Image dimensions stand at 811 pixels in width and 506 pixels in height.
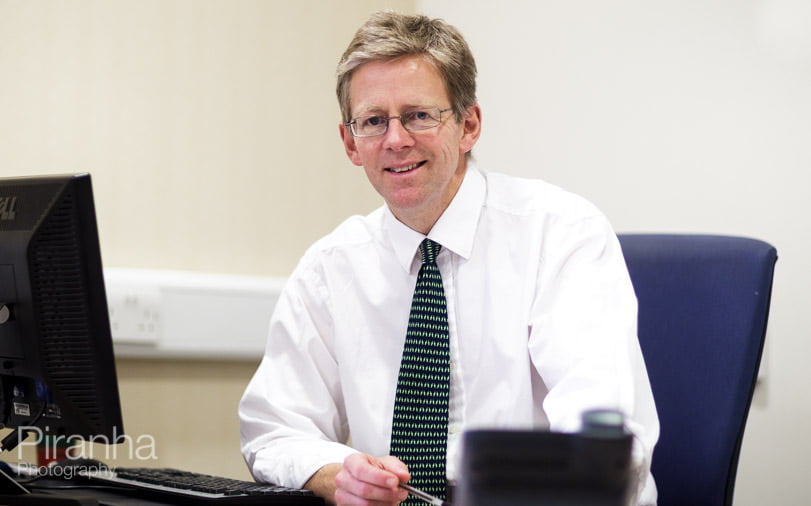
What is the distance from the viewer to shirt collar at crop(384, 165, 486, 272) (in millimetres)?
1512

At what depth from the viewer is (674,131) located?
2.00m

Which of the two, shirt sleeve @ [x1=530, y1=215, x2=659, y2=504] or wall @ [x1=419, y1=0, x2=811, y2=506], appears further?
wall @ [x1=419, y1=0, x2=811, y2=506]

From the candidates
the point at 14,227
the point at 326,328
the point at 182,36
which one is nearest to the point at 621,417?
the point at 14,227

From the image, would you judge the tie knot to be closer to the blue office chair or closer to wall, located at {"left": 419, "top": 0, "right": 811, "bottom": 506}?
the blue office chair

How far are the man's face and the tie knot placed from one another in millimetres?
47

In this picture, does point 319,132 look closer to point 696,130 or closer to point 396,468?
point 696,130

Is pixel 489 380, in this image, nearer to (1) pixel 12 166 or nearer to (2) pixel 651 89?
(2) pixel 651 89

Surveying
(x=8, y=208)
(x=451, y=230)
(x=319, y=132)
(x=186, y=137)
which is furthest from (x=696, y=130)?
(x=8, y=208)

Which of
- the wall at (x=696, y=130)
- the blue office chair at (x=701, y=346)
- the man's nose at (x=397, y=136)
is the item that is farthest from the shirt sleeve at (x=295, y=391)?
the wall at (x=696, y=130)

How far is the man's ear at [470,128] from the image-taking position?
158 cm

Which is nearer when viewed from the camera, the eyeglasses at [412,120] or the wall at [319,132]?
the eyeglasses at [412,120]

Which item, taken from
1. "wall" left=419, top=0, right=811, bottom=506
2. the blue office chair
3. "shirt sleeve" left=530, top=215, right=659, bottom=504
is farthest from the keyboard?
"wall" left=419, top=0, right=811, bottom=506

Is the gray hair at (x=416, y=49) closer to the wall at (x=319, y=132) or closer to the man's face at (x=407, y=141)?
the man's face at (x=407, y=141)

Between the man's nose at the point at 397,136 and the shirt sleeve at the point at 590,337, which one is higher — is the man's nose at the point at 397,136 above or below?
above
